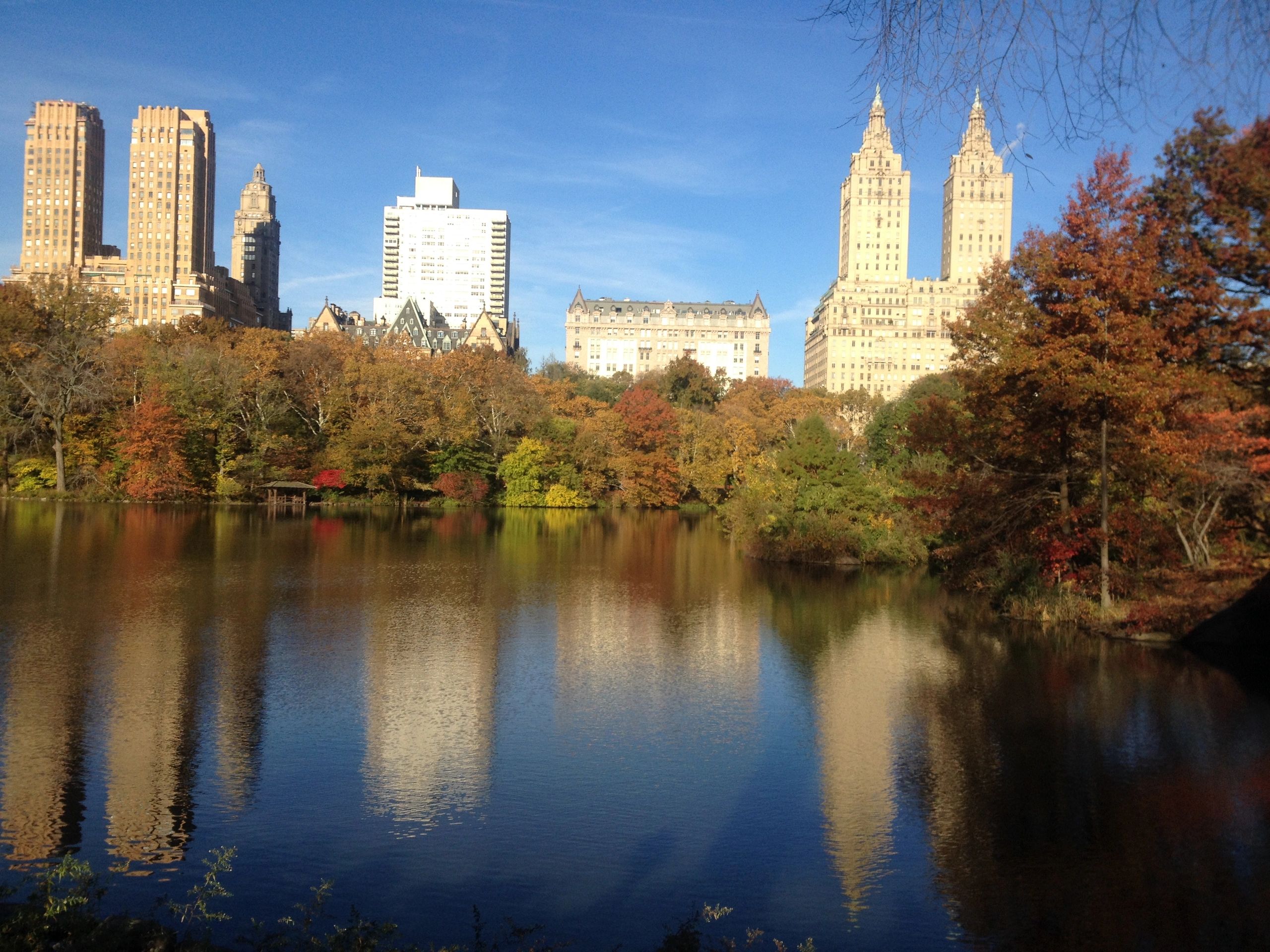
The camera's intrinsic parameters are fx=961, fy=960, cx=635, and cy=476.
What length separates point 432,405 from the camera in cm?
5200

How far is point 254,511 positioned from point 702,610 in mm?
27432

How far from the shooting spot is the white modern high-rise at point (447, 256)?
15062cm

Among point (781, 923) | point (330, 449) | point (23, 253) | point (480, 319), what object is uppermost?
point (23, 253)

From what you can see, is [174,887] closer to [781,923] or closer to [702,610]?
[781,923]

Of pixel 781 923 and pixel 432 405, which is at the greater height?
pixel 432 405

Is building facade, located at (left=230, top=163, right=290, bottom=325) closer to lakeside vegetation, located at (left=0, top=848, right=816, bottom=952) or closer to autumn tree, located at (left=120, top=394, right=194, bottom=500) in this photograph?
autumn tree, located at (left=120, top=394, right=194, bottom=500)

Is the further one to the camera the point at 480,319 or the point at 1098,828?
the point at 480,319

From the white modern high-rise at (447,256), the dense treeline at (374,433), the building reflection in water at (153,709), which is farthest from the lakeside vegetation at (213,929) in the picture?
the white modern high-rise at (447,256)

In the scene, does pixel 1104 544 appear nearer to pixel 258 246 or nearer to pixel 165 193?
pixel 165 193

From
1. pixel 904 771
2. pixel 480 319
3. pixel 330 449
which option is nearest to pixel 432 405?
pixel 330 449

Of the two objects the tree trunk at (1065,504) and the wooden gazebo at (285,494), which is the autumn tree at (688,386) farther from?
the tree trunk at (1065,504)

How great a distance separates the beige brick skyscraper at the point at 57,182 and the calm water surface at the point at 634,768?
380 feet

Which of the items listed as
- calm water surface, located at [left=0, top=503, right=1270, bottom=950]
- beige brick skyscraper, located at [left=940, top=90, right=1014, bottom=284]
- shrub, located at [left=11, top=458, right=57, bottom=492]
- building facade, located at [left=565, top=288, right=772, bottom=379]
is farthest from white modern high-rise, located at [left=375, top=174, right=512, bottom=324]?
calm water surface, located at [left=0, top=503, right=1270, bottom=950]

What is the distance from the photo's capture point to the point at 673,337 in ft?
466
